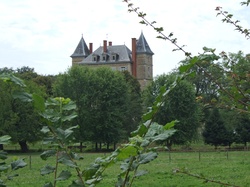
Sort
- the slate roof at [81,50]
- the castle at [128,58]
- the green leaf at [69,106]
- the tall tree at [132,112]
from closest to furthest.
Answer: the green leaf at [69,106] → the tall tree at [132,112] → the castle at [128,58] → the slate roof at [81,50]

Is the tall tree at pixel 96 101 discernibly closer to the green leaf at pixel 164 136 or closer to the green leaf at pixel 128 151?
the green leaf at pixel 164 136

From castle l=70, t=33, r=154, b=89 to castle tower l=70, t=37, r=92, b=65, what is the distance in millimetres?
1140

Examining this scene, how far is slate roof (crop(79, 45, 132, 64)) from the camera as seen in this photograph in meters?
84.9

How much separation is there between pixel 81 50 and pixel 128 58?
365 inches

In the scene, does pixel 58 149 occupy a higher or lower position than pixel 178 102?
lower

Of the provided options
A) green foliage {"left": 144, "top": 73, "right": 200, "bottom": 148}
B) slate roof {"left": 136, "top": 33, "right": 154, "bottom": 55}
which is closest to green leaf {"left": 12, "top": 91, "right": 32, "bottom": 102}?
green foliage {"left": 144, "top": 73, "right": 200, "bottom": 148}

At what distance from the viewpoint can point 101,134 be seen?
48.2m

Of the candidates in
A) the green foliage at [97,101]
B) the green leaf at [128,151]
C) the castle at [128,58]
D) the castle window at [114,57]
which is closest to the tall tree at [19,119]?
the green foliage at [97,101]

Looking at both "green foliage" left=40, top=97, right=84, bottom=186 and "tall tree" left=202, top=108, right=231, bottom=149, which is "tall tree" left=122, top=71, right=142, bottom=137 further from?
"green foliage" left=40, top=97, right=84, bottom=186

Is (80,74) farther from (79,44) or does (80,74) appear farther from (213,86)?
(213,86)

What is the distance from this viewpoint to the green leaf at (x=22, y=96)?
1902mm

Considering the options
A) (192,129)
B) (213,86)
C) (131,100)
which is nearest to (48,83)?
(131,100)

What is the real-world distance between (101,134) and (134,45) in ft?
125

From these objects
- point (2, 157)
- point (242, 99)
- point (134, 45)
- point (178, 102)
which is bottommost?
point (2, 157)
